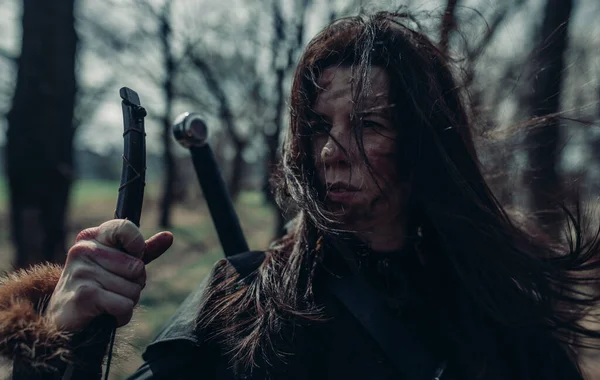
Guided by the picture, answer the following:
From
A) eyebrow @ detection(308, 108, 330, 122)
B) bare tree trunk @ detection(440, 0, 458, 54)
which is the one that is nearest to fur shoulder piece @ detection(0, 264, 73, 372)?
eyebrow @ detection(308, 108, 330, 122)

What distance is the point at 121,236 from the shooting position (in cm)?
120

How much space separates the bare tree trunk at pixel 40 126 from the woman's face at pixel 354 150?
325 centimetres

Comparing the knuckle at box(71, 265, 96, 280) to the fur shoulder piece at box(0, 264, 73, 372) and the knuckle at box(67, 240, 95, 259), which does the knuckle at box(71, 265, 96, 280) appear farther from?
the fur shoulder piece at box(0, 264, 73, 372)

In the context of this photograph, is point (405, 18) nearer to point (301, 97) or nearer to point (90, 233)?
point (301, 97)

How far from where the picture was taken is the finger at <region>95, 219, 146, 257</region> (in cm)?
120

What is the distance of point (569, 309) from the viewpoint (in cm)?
205

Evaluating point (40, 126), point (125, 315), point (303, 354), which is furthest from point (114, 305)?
point (40, 126)

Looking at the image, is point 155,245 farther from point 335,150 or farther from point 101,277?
point 335,150

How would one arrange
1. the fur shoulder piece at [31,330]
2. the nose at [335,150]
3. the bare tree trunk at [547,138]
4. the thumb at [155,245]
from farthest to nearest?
1. the bare tree trunk at [547,138]
2. the nose at [335,150]
3. the thumb at [155,245]
4. the fur shoulder piece at [31,330]

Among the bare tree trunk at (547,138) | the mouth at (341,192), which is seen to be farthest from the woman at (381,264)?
the bare tree trunk at (547,138)

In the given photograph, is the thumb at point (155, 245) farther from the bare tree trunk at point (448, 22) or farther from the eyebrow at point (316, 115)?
A: the bare tree trunk at point (448, 22)

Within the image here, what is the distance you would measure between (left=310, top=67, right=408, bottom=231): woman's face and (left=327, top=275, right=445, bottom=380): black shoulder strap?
22 cm

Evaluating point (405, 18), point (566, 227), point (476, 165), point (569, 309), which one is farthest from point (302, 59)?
point (569, 309)

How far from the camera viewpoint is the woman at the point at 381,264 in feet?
5.24
